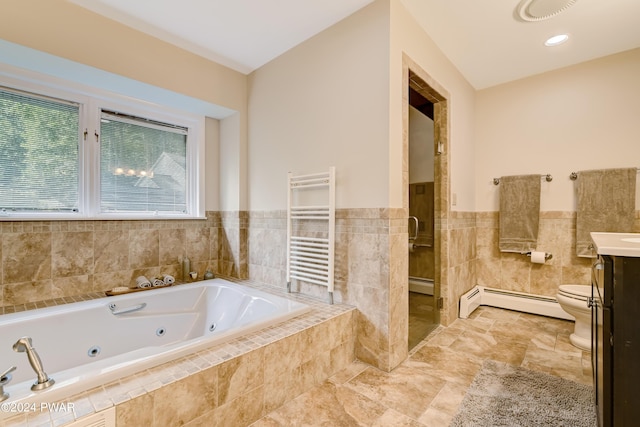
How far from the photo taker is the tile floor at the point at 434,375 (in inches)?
57.8

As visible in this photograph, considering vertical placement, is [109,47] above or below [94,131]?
above

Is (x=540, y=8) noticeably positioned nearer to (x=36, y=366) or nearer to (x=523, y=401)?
(x=523, y=401)

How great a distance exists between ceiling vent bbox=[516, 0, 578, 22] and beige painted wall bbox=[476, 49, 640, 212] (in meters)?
1.04

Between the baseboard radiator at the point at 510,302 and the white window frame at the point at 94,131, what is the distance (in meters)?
2.78

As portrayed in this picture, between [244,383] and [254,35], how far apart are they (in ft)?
7.73

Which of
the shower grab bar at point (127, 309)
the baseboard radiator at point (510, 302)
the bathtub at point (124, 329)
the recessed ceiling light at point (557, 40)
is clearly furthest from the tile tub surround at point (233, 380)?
the recessed ceiling light at point (557, 40)

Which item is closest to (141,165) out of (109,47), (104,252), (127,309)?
(104,252)

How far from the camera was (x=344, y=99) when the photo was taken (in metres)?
2.09

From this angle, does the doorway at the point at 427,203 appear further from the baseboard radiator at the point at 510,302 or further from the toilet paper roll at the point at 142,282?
the toilet paper roll at the point at 142,282

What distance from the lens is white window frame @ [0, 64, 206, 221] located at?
2.07m

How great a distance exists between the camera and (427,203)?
371 centimetres

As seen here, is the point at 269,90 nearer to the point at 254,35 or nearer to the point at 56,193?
the point at 254,35

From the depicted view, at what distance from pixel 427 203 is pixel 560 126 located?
58.1 inches

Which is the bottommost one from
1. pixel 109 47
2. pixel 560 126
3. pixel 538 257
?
pixel 538 257
